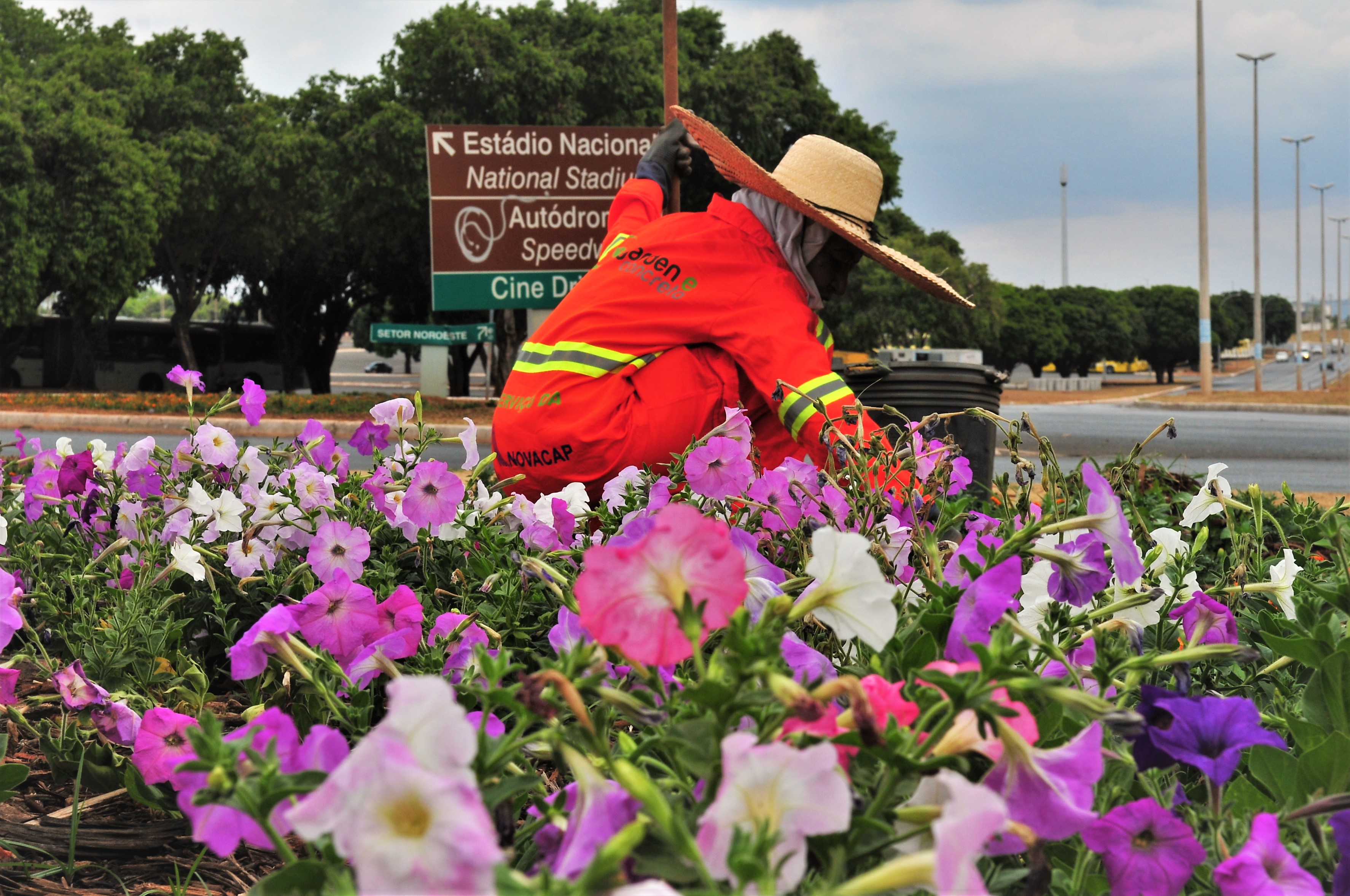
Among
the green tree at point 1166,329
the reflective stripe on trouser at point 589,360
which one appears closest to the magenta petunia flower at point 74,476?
the reflective stripe on trouser at point 589,360

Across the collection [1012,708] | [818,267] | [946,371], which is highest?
[818,267]

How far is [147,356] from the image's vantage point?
27.9 meters

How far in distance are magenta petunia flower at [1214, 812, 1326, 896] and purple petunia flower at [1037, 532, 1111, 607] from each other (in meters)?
0.24

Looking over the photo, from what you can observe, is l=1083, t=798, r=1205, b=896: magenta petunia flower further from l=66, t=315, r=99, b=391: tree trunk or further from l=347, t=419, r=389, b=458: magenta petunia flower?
l=66, t=315, r=99, b=391: tree trunk

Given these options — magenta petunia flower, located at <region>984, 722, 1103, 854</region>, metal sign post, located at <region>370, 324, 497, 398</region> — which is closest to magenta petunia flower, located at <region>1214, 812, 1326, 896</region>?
magenta petunia flower, located at <region>984, 722, 1103, 854</region>

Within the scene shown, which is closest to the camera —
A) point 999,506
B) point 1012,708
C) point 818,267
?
point 1012,708

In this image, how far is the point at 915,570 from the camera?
1.36 m

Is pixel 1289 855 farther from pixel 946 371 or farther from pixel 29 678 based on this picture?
pixel 946 371

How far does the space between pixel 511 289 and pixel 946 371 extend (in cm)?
813

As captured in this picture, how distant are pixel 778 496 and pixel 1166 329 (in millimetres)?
64836

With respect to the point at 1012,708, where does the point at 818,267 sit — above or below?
above

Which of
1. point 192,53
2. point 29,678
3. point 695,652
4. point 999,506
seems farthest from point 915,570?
point 192,53

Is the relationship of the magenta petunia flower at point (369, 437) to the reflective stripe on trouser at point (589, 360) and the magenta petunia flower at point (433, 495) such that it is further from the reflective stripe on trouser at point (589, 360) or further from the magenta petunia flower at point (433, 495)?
the reflective stripe on trouser at point (589, 360)

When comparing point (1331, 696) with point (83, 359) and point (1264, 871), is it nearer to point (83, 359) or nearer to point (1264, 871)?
point (1264, 871)
